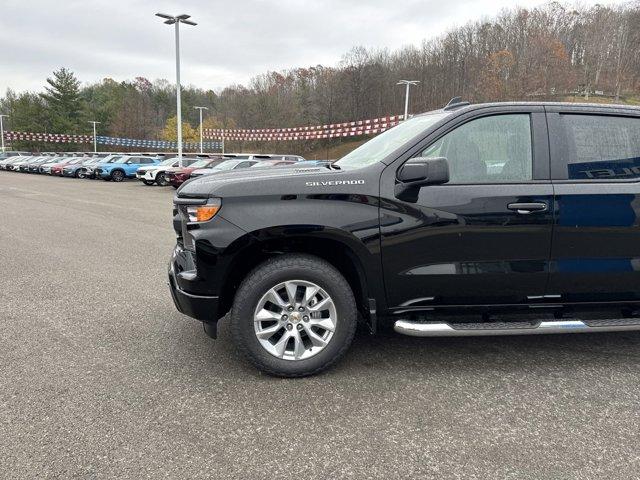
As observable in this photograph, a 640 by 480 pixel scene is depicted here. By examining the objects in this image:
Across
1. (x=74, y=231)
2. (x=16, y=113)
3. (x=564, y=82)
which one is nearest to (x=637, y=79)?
(x=564, y=82)

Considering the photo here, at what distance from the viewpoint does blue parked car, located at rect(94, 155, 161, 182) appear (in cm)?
2767

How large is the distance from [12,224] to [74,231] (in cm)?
196

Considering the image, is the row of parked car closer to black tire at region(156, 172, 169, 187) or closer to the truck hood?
black tire at region(156, 172, 169, 187)

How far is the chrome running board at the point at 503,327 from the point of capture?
3.13m

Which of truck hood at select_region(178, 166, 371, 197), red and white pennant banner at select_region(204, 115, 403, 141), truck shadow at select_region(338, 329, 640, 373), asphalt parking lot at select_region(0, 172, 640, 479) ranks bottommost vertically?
asphalt parking lot at select_region(0, 172, 640, 479)

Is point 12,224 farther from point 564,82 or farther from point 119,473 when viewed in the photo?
point 564,82

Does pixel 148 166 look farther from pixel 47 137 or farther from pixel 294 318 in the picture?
pixel 47 137

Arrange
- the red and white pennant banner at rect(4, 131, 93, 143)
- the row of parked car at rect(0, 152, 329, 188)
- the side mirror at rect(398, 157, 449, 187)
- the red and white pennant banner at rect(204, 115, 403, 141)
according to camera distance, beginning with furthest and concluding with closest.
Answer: the red and white pennant banner at rect(4, 131, 93, 143) < the red and white pennant banner at rect(204, 115, 403, 141) < the row of parked car at rect(0, 152, 329, 188) < the side mirror at rect(398, 157, 449, 187)

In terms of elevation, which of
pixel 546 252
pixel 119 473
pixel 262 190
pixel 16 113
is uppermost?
pixel 16 113

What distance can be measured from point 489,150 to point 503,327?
3.95 feet

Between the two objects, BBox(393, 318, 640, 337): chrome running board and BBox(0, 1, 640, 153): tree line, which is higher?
BBox(0, 1, 640, 153): tree line

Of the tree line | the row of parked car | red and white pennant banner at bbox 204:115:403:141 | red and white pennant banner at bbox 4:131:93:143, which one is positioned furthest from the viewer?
red and white pennant banner at bbox 4:131:93:143

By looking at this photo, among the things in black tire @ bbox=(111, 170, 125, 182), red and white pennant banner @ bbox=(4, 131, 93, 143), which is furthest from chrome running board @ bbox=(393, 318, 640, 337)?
red and white pennant banner @ bbox=(4, 131, 93, 143)

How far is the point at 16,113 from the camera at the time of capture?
76500 millimetres
